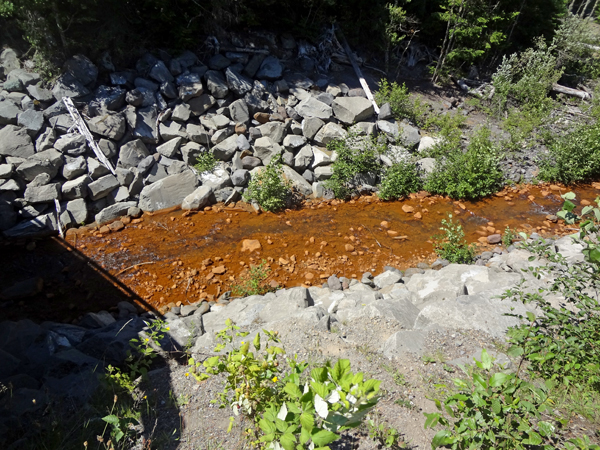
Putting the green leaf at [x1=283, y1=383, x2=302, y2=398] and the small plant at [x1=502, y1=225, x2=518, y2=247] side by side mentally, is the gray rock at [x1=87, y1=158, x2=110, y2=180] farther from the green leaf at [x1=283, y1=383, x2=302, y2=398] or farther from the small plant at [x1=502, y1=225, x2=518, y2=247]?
the small plant at [x1=502, y1=225, x2=518, y2=247]

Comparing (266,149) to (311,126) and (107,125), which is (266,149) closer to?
(311,126)

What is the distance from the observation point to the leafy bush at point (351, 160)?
8.16m

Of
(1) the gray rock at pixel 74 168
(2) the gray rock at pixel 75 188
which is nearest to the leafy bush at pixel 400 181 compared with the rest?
(2) the gray rock at pixel 75 188

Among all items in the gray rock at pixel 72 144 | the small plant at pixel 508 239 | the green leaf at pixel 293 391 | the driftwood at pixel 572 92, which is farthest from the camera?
the driftwood at pixel 572 92

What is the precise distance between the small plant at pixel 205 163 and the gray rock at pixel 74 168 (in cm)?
221

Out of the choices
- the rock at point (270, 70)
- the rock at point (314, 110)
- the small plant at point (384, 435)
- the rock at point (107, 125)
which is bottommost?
the rock at point (107, 125)

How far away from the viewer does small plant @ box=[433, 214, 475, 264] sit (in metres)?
6.50

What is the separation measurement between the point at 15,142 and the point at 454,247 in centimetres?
856

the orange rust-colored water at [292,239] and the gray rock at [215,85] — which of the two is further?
the gray rock at [215,85]

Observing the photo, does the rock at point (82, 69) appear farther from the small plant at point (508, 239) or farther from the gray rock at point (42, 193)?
the small plant at point (508, 239)

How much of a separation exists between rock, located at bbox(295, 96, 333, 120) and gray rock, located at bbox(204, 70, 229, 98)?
178cm

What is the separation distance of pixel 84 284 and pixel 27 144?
3.23 metres

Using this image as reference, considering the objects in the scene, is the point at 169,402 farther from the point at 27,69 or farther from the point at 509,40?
the point at 509,40

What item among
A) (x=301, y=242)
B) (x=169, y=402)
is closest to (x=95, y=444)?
(x=169, y=402)
